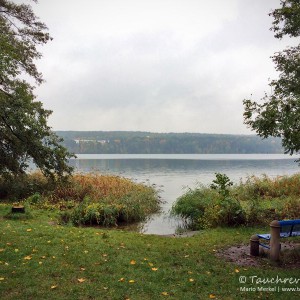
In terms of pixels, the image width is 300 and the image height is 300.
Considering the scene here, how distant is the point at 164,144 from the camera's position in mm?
148250

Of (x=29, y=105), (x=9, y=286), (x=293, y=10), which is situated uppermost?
(x=293, y=10)

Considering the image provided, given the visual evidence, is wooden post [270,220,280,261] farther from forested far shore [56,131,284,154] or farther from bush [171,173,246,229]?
forested far shore [56,131,284,154]

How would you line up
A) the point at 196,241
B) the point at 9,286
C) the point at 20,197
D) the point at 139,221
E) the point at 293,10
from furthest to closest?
the point at 20,197, the point at 139,221, the point at 196,241, the point at 293,10, the point at 9,286

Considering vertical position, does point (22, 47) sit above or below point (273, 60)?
above

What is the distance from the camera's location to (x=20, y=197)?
17.0m

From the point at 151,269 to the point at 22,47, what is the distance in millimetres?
13121

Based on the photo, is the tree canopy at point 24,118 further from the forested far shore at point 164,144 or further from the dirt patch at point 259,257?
the forested far shore at point 164,144

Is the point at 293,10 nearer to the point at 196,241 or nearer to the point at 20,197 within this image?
the point at 196,241

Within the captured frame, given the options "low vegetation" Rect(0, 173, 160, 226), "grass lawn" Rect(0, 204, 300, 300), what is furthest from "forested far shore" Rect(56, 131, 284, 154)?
"grass lawn" Rect(0, 204, 300, 300)

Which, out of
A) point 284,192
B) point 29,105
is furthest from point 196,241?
point 29,105

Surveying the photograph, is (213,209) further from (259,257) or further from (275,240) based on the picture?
(275,240)

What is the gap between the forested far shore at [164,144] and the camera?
133 meters

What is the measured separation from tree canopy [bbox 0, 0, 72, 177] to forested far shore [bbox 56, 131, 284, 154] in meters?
109

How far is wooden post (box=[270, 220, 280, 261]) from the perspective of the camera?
7.33 m
